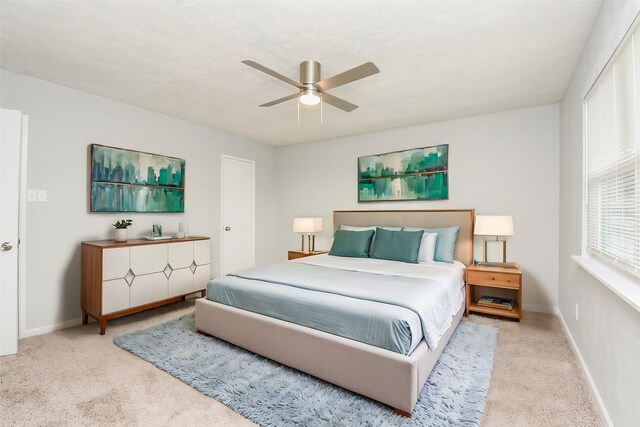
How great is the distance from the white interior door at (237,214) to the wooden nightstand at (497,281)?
344cm

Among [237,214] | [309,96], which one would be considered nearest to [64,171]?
[237,214]

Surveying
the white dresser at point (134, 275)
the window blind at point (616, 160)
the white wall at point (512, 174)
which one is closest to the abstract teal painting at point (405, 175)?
the white wall at point (512, 174)

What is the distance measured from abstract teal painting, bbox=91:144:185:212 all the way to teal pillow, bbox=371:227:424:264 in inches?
106

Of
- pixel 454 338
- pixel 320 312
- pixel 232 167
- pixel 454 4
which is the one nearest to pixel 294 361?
pixel 320 312

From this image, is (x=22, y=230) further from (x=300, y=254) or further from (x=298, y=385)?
(x=300, y=254)

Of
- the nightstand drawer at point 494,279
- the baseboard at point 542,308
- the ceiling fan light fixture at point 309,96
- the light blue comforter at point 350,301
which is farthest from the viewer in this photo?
the baseboard at point 542,308

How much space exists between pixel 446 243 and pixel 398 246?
60 cm

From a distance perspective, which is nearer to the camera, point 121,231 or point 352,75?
→ point 352,75

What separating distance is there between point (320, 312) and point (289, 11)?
201cm

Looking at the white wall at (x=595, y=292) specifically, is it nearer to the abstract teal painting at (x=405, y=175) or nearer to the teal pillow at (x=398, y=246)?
the abstract teal painting at (x=405, y=175)

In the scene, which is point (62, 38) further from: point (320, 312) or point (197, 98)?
point (320, 312)

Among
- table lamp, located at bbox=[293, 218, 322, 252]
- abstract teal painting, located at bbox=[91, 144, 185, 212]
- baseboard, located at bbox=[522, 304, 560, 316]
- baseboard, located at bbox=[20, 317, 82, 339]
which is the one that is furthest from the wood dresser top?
baseboard, located at bbox=[522, 304, 560, 316]

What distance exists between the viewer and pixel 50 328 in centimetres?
299

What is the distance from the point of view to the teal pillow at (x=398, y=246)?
3.47 metres
